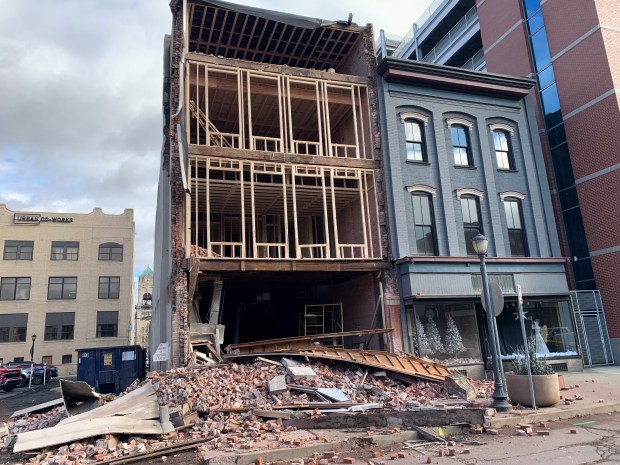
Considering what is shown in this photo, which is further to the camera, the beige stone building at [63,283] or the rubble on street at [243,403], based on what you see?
the beige stone building at [63,283]

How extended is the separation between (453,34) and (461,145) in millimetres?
19989

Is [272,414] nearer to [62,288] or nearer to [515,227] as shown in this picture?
[515,227]

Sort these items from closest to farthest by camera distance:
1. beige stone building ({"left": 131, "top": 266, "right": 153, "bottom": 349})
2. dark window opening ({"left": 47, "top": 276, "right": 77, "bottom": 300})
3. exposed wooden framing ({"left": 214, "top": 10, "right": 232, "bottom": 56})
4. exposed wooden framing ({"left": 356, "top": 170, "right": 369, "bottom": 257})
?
exposed wooden framing ({"left": 356, "top": 170, "right": 369, "bottom": 257})
exposed wooden framing ({"left": 214, "top": 10, "right": 232, "bottom": 56})
dark window opening ({"left": 47, "top": 276, "right": 77, "bottom": 300})
beige stone building ({"left": 131, "top": 266, "right": 153, "bottom": 349})

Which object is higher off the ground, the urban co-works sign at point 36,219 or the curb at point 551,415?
the urban co-works sign at point 36,219

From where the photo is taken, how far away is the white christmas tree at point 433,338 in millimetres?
16438

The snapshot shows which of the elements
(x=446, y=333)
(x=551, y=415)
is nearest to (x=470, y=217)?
(x=446, y=333)

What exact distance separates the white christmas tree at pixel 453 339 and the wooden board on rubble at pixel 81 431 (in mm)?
10974

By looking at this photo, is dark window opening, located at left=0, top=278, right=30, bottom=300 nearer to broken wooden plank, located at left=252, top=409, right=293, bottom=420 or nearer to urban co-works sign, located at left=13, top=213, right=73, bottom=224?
urban co-works sign, located at left=13, top=213, right=73, bottom=224

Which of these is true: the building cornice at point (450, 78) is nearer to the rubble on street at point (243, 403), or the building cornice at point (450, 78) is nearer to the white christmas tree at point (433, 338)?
the white christmas tree at point (433, 338)

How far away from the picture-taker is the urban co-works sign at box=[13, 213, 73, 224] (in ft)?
155

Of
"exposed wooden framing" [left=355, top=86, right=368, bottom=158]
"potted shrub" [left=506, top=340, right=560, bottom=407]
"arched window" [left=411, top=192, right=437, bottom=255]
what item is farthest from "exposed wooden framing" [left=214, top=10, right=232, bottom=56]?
"potted shrub" [left=506, top=340, right=560, bottom=407]

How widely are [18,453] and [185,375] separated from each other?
4413 mm

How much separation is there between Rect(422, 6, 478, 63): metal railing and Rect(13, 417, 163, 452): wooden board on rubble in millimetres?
32551


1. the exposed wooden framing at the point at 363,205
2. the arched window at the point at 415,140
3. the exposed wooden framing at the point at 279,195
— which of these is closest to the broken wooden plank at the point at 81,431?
the exposed wooden framing at the point at 279,195
